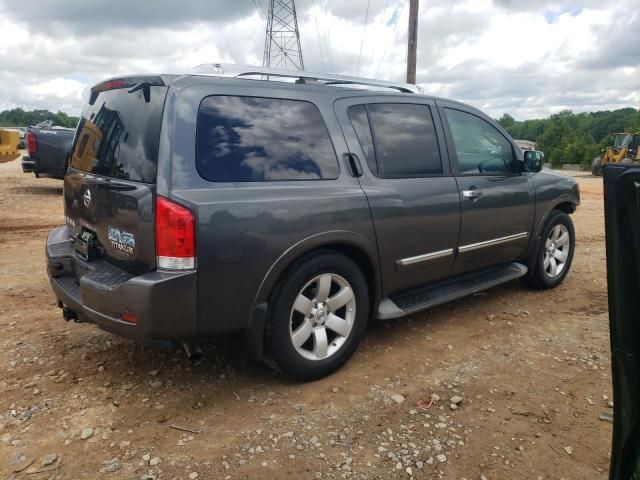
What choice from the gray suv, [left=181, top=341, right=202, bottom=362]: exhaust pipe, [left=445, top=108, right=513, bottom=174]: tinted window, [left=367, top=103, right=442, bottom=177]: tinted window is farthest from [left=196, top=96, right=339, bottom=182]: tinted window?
[left=445, top=108, right=513, bottom=174]: tinted window

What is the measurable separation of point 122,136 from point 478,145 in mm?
2879

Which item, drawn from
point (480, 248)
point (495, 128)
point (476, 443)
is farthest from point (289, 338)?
point (495, 128)

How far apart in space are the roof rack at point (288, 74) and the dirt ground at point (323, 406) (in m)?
1.59

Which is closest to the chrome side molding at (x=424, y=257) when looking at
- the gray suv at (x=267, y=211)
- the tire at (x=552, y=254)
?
the gray suv at (x=267, y=211)

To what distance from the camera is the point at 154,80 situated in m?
2.80

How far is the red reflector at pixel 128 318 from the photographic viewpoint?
8.52 ft

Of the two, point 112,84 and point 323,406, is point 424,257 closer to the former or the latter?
point 323,406

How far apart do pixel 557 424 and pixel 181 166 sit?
2.48 metres

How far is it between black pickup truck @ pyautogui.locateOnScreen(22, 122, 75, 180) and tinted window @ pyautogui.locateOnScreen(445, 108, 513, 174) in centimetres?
907

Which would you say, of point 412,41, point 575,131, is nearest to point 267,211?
point 412,41

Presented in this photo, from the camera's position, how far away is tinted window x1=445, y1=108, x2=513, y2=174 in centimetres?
414

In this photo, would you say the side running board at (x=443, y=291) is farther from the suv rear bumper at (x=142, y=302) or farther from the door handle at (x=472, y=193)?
the suv rear bumper at (x=142, y=302)

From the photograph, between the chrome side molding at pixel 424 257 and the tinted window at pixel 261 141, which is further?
the chrome side molding at pixel 424 257

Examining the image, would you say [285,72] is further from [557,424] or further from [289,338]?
[557,424]
